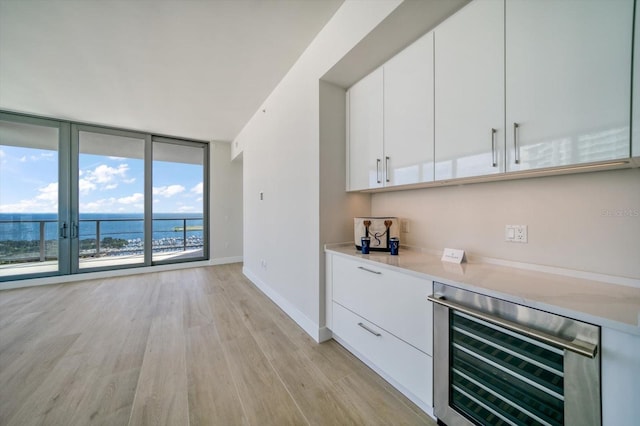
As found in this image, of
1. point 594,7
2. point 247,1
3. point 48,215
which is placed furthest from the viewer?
point 48,215

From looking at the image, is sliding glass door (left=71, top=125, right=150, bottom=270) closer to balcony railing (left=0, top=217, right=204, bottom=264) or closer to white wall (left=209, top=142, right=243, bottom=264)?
balcony railing (left=0, top=217, right=204, bottom=264)

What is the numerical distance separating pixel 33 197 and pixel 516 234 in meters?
6.52

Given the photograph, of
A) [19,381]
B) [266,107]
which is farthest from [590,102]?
[19,381]

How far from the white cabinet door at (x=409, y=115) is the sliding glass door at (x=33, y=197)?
5457 mm

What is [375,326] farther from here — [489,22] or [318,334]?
[489,22]

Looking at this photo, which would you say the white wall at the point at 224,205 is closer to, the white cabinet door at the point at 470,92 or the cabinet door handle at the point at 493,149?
the white cabinet door at the point at 470,92

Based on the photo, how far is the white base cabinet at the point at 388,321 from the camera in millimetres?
1292

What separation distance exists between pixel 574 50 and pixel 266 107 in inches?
122

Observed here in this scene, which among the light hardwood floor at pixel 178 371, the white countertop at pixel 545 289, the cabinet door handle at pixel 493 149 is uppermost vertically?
the cabinet door handle at pixel 493 149

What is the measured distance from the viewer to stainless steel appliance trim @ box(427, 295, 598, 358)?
75cm

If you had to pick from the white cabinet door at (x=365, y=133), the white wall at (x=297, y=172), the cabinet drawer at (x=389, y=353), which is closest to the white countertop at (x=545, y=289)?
the cabinet drawer at (x=389, y=353)

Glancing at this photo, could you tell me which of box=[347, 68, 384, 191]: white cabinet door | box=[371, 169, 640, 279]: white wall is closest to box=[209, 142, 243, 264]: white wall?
box=[347, 68, 384, 191]: white cabinet door

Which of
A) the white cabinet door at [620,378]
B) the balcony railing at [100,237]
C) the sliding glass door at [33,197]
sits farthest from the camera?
the balcony railing at [100,237]

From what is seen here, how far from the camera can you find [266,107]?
3.27m
